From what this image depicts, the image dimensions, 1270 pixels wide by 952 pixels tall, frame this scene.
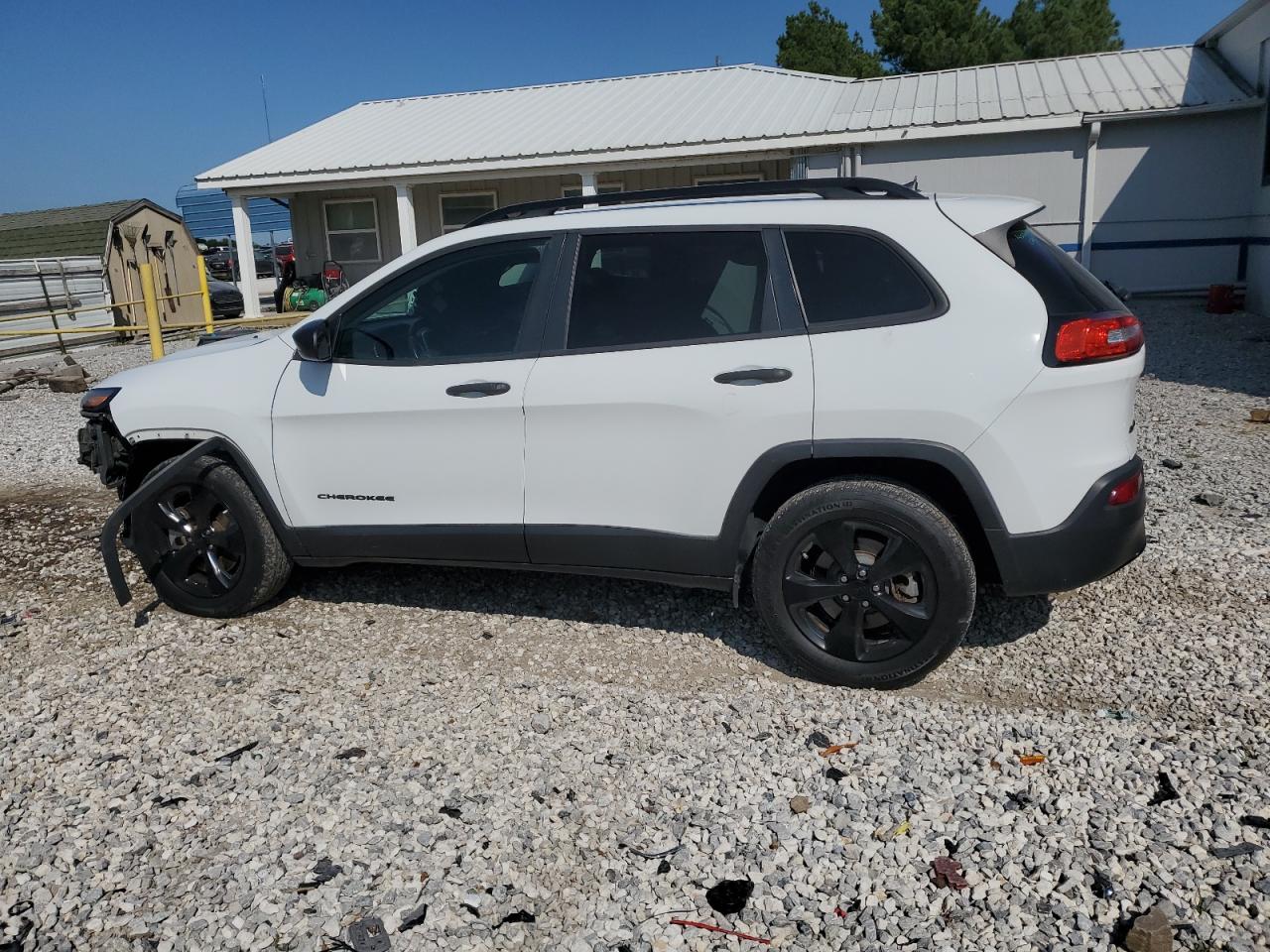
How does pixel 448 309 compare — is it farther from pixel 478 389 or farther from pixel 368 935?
pixel 368 935

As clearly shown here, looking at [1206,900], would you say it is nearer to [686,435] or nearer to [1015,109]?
[686,435]

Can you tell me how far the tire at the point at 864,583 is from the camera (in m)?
3.45

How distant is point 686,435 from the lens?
365 cm

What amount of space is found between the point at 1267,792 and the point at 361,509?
3391mm

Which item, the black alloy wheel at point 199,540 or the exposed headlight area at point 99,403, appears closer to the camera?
the black alloy wheel at point 199,540

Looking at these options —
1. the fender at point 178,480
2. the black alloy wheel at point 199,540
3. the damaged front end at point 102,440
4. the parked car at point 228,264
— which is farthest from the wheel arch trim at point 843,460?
the parked car at point 228,264

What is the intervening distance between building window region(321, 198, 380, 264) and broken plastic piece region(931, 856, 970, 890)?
755 inches

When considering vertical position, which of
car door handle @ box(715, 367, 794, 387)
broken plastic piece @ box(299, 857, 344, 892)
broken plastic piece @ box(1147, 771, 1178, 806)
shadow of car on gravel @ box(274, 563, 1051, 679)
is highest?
car door handle @ box(715, 367, 794, 387)

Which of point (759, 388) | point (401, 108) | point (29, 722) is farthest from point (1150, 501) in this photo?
point (401, 108)

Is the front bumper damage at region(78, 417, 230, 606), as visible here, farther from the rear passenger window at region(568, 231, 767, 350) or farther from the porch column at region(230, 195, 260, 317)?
the porch column at region(230, 195, 260, 317)

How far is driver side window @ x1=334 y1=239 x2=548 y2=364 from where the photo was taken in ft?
13.2

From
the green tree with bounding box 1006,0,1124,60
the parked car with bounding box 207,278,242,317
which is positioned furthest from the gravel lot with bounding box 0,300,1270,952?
the green tree with bounding box 1006,0,1124,60

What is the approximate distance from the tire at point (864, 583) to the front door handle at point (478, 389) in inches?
46.3

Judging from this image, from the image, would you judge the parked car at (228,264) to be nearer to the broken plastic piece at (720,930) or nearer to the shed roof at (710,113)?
the shed roof at (710,113)
